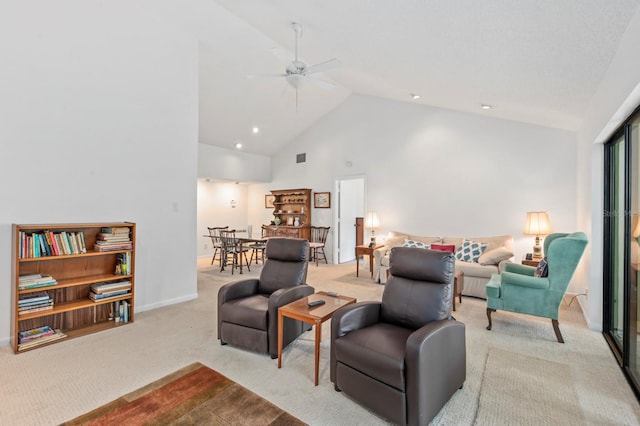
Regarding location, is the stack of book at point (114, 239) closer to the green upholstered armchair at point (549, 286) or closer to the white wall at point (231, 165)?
the white wall at point (231, 165)

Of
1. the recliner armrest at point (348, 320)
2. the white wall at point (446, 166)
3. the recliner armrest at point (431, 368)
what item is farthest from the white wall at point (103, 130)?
the white wall at point (446, 166)

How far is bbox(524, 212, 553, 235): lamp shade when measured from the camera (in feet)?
15.4

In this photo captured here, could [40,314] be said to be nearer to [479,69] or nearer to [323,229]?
[479,69]

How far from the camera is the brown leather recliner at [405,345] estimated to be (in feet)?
6.03

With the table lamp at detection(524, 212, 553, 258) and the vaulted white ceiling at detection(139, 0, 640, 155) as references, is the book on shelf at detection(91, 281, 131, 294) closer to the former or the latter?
the vaulted white ceiling at detection(139, 0, 640, 155)

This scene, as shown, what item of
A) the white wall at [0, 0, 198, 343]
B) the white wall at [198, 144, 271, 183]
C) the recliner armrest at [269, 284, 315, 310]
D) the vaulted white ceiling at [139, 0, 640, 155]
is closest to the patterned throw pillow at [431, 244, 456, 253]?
the vaulted white ceiling at [139, 0, 640, 155]

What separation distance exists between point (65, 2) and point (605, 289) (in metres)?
6.55

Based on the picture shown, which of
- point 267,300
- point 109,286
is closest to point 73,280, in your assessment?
point 109,286

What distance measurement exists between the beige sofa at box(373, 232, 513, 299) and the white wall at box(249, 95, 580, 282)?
24cm

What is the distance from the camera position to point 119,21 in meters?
3.68

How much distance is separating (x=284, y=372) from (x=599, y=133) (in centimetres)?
377

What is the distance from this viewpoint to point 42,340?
305 cm

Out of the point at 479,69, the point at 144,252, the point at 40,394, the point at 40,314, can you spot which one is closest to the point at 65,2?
the point at 144,252

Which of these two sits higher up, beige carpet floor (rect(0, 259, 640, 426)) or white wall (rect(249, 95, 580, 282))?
white wall (rect(249, 95, 580, 282))
